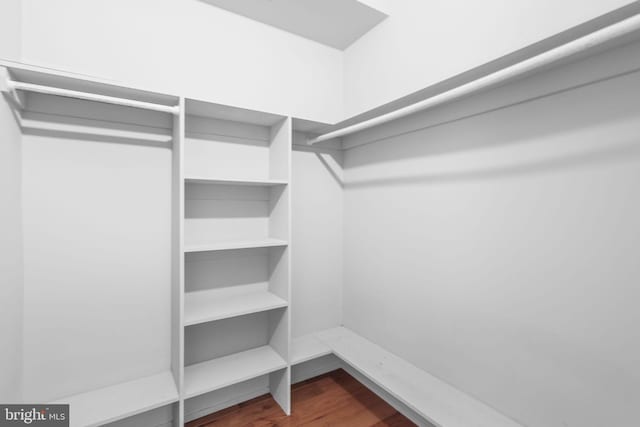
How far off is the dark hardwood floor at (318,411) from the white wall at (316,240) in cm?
41

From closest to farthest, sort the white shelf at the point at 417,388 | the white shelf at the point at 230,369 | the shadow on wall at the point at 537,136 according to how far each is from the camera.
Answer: the shadow on wall at the point at 537,136 → the white shelf at the point at 417,388 → the white shelf at the point at 230,369

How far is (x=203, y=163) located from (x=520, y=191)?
1670 mm

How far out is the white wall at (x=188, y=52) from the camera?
1.28m

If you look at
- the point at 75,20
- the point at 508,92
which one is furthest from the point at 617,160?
the point at 75,20

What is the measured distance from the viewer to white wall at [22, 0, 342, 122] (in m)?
1.28

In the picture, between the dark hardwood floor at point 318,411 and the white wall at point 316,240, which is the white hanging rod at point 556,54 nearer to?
the white wall at point 316,240

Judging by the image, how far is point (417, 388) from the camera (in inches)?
55.7

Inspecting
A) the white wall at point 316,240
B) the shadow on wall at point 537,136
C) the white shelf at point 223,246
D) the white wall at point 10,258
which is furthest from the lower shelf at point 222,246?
the shadow on wall at point 537,136

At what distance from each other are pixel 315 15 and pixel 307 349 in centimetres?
219

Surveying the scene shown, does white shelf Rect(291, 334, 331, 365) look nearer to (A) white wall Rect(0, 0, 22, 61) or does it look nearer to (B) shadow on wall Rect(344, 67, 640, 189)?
(B) shadow on wall Rect(344, 67, 640, 189)

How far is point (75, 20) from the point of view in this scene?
131cm

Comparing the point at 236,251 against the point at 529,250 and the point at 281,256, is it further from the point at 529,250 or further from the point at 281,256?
the point at 529,250

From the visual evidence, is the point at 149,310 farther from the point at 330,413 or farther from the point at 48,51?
the point at 48,51

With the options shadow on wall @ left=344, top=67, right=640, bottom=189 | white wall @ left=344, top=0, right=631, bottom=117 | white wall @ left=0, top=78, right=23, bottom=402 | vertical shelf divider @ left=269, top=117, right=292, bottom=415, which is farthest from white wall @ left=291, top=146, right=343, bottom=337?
white wall @ left=0, top=78, right=23, bottom=402
